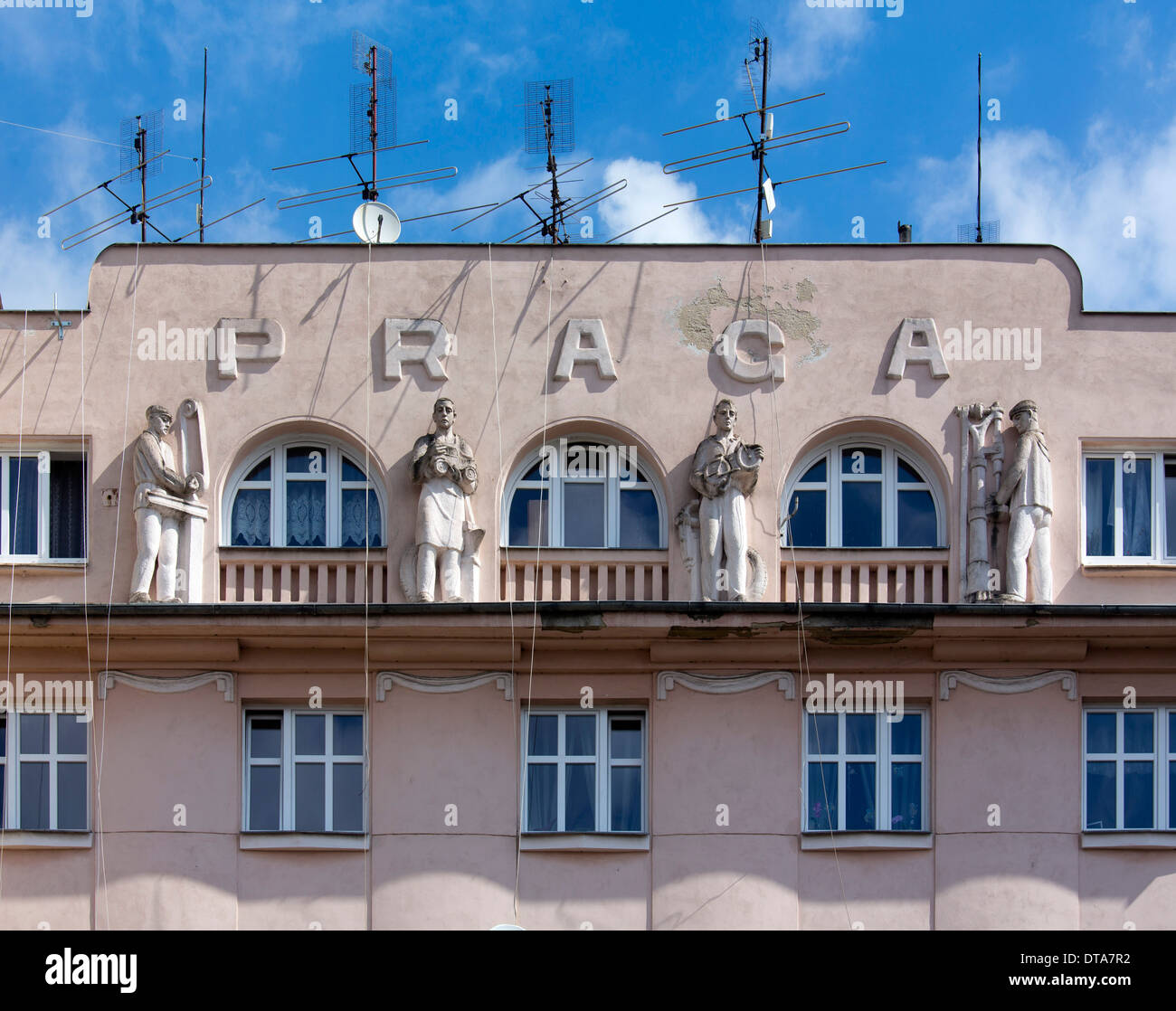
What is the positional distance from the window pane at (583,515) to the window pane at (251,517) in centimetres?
326

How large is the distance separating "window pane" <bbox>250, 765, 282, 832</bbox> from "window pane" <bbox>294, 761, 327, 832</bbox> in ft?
0.66

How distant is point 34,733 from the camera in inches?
900

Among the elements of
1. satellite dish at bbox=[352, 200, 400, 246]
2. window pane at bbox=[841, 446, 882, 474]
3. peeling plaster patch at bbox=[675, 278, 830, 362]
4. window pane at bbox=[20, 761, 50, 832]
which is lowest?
window pane at bbox=[20, 761, 50, 832]

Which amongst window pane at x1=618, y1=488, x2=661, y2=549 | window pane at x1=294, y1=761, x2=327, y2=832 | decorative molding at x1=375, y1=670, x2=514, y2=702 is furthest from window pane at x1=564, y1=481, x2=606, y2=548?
window pane at x1=294, y1=761, x2=327, y2=832

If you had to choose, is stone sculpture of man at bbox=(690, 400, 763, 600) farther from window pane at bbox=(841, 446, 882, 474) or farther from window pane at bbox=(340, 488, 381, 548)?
window pane at bbox=(340, 488, 381, 548)

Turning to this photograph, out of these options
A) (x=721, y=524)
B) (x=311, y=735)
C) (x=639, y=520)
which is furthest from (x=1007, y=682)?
(x=311, y=735)

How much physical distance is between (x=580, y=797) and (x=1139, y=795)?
19.3ft

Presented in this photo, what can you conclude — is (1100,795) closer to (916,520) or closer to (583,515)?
(916,520)

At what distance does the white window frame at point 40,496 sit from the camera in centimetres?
2341

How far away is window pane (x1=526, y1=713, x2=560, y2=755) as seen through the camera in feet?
74.9
